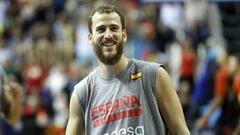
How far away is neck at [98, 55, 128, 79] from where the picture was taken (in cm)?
597

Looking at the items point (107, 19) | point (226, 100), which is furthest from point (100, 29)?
point (226, 100)

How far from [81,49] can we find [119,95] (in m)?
11.2

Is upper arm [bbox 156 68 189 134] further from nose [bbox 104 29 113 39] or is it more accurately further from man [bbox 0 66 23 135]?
man [bbox 0 66 23 135]

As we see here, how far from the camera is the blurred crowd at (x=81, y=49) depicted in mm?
13438

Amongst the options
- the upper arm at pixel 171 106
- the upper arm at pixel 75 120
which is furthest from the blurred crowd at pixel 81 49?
the upper arm at pixel 171 106

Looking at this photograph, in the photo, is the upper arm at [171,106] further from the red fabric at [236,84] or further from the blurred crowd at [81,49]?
the blurred crowd at [81,49]

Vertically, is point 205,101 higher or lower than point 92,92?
lower

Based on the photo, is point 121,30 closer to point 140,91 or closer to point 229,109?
point 140,91

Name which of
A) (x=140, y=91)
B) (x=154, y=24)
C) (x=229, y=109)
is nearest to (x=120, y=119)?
(x=140, y=91)

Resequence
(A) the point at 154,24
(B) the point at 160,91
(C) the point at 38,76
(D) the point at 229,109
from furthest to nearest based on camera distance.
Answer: (A) the point at 154,24 → (C) the point at 38,76 → (D) the point at 229,109 → (B) the point at 160,91

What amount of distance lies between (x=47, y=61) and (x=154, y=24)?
2654 millimetres

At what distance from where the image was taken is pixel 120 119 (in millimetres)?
5832

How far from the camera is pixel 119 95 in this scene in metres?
5.90

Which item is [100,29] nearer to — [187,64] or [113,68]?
[113,68]
